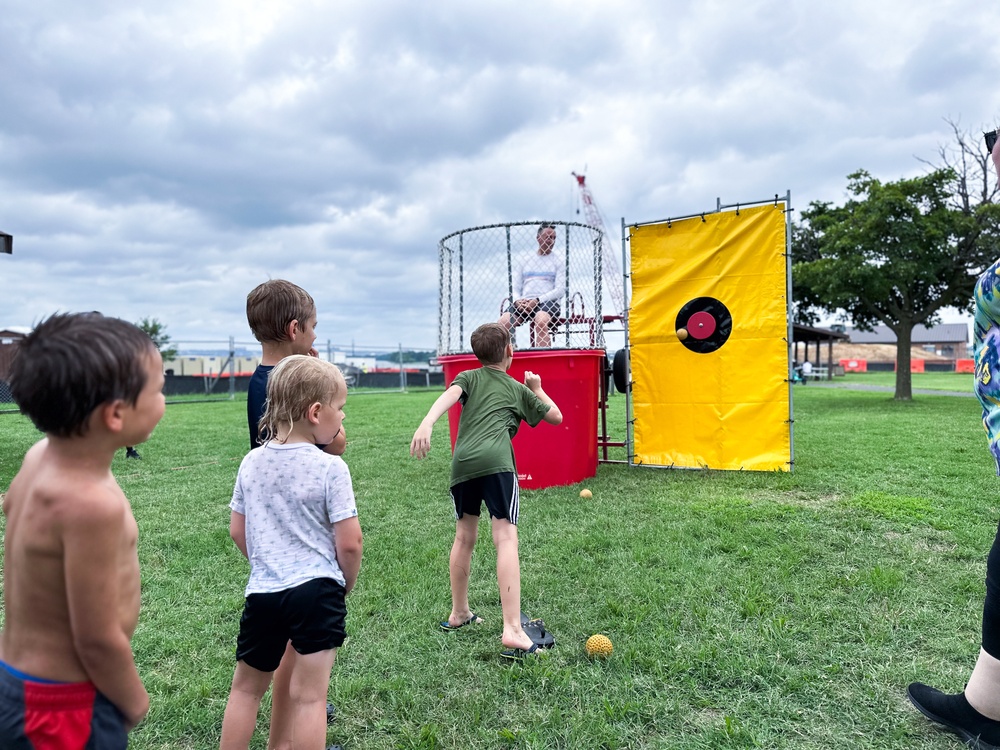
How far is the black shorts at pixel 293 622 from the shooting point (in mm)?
1973

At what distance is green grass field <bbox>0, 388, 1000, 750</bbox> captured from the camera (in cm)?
256

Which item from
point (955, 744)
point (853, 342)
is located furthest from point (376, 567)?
point (853, 342)

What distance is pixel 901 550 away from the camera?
443 cm

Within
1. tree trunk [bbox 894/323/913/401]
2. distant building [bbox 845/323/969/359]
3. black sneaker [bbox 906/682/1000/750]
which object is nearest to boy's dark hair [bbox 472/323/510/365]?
black sneaker [bbox 906/682/1000/750]

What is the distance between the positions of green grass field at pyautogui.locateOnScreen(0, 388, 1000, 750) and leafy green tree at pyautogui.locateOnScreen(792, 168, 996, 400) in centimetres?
1151

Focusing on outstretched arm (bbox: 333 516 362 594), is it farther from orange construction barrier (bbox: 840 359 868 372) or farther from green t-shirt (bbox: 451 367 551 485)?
orange construction barrier (bbox: 840 359 868 372)

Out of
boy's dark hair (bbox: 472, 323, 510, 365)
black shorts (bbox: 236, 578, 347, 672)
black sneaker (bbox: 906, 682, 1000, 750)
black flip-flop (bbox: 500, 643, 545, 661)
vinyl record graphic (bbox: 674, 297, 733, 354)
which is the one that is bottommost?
black flip-flop (bbox: 500, 643, 545, 661)

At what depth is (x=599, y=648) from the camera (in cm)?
304

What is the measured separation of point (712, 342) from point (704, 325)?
0.21 metres

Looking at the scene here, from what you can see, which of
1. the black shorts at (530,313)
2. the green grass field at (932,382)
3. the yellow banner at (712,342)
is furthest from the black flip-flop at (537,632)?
the green grass field at (932,382)

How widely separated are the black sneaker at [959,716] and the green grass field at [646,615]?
0.19 feet

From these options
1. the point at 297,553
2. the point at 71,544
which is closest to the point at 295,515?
the point at 297,553

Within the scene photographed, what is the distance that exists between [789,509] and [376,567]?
11.2 feet

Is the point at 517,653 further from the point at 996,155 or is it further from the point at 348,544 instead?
the point at 996,155
